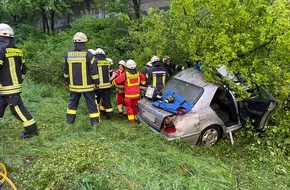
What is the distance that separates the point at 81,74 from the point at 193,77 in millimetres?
2109

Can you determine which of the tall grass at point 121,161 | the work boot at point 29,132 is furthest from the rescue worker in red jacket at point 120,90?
the work boot at point 29,132

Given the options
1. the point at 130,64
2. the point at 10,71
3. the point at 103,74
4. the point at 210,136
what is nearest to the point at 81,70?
the point at 103,74

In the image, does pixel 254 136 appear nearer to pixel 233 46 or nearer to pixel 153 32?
pixel 233 46

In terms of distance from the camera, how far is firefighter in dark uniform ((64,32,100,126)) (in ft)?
17.8

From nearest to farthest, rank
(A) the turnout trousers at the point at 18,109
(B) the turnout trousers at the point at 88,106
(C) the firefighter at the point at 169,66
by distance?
(A) the turnout trousers at the point at 18,109
(B) the turnout trousers at the point at 88,106
(C) the firefighter at the point at 169,66

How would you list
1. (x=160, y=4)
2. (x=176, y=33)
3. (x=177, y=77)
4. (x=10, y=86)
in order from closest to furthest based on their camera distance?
(x=10, y=86)
(x=177, y=77)
(x=176, y=33)
(x=160, y=4)

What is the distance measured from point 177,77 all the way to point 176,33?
45.4 inches

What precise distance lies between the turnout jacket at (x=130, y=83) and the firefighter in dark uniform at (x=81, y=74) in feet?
2.70

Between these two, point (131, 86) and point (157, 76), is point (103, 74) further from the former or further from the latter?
point (157, 76)

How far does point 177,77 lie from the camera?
237 inches

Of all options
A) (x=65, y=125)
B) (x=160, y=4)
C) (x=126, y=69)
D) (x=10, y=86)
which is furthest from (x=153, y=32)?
(x=160, y=4)

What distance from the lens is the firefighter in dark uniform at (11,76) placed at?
15.3 feet

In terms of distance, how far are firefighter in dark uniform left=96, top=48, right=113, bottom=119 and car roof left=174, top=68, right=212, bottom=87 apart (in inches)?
59.0

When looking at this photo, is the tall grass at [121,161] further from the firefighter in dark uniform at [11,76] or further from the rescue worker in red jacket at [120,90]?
the rescue worker in red jacket at [120,90]
